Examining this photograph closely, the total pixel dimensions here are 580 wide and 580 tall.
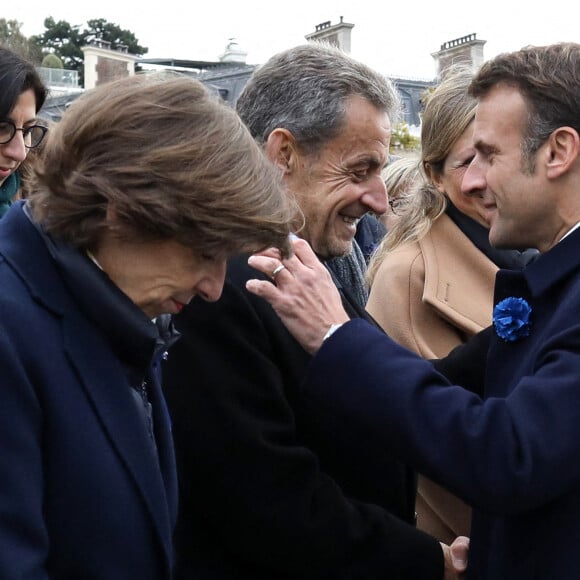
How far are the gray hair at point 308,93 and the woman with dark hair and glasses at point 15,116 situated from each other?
142 centimetres

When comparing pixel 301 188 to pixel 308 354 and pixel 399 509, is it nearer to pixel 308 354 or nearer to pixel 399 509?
→ pixel 308 354

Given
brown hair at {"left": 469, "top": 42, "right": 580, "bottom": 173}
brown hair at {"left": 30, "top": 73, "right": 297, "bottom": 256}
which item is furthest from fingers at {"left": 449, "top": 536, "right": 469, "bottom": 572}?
brown hair at {"left": 30, "top": 73, "right": 297, "bottom": 256}

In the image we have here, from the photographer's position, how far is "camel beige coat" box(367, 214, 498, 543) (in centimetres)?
308

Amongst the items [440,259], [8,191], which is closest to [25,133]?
[8,191]

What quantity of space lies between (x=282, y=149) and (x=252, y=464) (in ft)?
2.79

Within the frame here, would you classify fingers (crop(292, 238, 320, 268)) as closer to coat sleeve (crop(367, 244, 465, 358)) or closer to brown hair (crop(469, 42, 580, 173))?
brown hair (crop(469, 42, 580, 173))

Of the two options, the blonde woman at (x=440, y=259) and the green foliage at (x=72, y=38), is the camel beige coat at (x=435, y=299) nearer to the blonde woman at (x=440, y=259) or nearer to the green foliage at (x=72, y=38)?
the blonde woman at (x=440, y=259)

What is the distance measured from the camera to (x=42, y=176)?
1803 mm

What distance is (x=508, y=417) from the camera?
6.20 ft

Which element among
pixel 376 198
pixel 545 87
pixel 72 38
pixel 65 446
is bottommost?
pixel 72 38

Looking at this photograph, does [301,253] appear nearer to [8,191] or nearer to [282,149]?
[282,149]

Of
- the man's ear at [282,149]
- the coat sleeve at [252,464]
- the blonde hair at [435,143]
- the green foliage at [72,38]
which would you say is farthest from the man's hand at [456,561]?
the green foliage at [72,38]

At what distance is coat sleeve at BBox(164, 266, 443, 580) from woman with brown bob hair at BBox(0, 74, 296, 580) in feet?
0.87

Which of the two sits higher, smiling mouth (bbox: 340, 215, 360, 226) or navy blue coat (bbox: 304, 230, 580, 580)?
smiling mouth (bbox: 340, 215, 360, 226)
